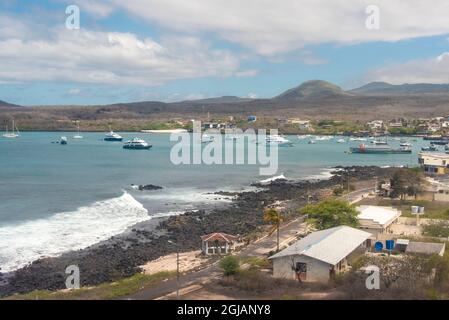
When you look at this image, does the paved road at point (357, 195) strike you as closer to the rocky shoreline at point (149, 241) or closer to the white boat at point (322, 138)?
the rocky shoreline at point (149, 241)

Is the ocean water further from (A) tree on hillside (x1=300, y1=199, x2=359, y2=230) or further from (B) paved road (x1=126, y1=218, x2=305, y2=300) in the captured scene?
(A) tree on hillside (x1=300, y1=199, x2=359, y2=230)

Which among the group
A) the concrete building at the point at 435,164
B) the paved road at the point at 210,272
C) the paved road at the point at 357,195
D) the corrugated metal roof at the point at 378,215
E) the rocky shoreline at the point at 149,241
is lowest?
the rocky shoreline at the point at 149,241

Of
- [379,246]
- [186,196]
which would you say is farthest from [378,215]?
[186,196]

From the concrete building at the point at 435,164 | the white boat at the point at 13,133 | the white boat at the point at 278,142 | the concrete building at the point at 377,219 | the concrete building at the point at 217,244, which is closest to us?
the concrete building at the point at 217,244

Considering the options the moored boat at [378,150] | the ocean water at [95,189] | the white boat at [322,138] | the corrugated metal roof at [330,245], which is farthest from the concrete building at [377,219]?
the white boat at [322,138]

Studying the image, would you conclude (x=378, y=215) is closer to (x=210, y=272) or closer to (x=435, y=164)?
(x=210, y=272)
